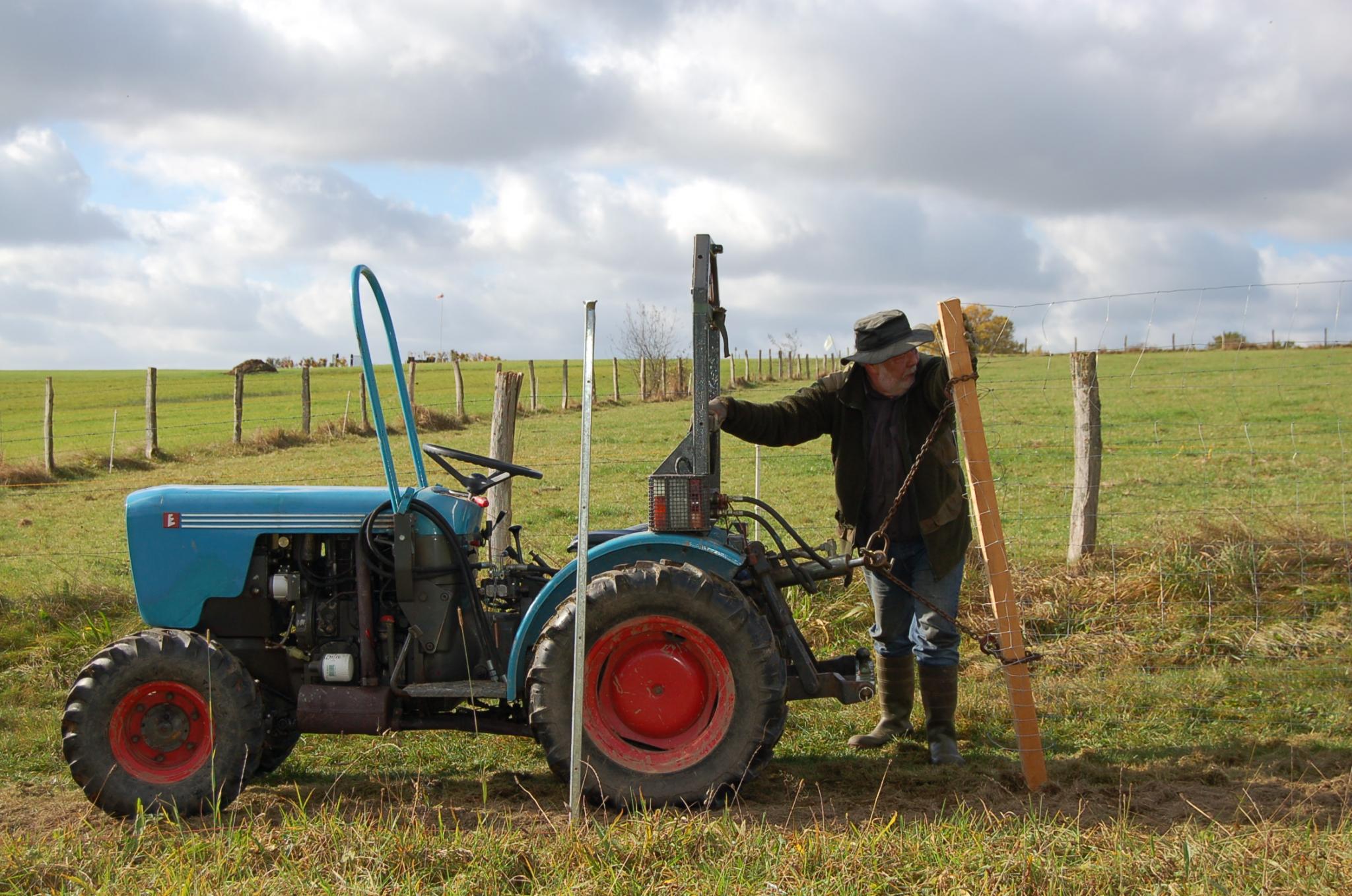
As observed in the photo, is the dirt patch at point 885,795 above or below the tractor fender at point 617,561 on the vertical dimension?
below

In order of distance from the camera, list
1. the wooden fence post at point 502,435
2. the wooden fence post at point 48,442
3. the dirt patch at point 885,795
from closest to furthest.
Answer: the dirt patch at point 885,795, the wooden fence post at point 502,435, the wooden fence post at point 48,442

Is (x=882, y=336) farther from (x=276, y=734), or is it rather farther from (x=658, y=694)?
(x=276, y=734)

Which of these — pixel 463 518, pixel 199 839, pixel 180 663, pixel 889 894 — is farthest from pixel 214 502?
pixel 889 894

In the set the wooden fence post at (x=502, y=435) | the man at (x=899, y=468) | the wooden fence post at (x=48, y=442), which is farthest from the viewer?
the wooden fence post at (x=48, y=442)

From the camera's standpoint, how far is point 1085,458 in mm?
7824

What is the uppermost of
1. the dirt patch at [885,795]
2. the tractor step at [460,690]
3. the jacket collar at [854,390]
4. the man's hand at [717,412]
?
the jacket collar at [854,390]

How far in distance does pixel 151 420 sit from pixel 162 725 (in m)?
16.3

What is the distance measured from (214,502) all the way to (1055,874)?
129 inches

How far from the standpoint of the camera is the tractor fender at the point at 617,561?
14.1 feet

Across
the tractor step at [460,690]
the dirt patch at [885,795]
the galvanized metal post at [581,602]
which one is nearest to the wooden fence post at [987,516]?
the dirt patch at [885,795]

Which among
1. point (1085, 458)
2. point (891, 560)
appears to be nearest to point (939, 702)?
point (891, 560)

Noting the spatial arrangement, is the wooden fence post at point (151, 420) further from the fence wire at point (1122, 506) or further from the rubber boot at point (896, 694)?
the rubber boot at point (896, 694)

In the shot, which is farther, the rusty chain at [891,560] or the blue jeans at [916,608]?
the blue jeans at [916,608]

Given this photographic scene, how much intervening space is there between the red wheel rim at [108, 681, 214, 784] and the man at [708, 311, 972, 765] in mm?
2353
